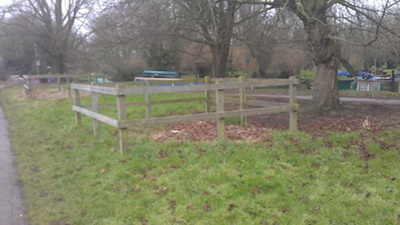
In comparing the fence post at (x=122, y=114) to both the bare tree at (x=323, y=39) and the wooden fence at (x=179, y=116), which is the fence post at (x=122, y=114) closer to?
the wooden fence at (x=179, y=116)

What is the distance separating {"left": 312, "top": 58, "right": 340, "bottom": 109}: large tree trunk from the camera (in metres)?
11.0

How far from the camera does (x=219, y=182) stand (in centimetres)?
482

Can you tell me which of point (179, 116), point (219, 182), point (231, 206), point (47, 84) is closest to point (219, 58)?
point (47, 84)

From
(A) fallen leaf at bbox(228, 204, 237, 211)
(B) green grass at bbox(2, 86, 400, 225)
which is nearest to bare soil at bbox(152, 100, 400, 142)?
(B) green grass at bbox(2, 86, 400, 225)

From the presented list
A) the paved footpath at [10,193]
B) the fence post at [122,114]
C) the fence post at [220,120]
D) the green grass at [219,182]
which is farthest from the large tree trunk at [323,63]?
the paved footpath at [10,193]

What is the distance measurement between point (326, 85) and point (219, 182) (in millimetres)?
7386

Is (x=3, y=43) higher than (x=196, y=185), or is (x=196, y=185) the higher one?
(x=3, y=43)

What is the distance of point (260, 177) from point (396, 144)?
9.37ft

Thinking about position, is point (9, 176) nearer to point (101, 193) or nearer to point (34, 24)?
point (101, 193)

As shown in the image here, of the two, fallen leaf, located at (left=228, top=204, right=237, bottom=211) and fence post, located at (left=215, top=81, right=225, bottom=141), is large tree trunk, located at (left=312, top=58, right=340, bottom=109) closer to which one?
fence post, located at (left=215, top=81, right=225, bottom=141)

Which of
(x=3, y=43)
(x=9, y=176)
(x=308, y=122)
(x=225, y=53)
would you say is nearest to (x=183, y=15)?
(x=225, y=53)

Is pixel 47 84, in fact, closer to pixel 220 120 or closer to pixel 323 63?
pixel 323 63

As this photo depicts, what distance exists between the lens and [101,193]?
16.4 feet

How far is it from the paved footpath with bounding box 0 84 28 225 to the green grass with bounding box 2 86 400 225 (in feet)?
0.41
